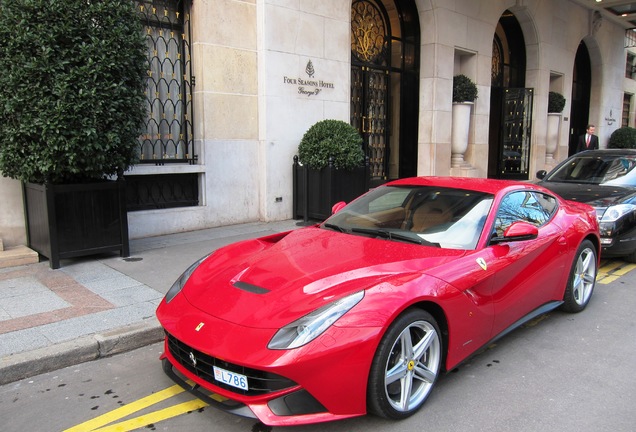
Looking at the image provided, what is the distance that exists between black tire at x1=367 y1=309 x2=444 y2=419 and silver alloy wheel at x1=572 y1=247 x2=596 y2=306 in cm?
251

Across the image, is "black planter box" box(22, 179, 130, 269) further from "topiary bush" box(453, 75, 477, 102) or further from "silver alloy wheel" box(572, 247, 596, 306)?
"topiary bush" box(453, 75, 477, 102)

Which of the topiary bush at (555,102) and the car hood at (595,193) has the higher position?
the topiary bush at (555,102)

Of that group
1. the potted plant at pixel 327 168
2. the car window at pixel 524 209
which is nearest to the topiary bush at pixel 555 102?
the potted plant at pixel 327 168

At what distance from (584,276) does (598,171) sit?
3.77 meters

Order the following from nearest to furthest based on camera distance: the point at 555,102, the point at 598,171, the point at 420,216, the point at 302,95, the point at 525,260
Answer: the point at 525,260
the point at 420,216
the point at 598,171
the point at 302,95
the point at 555,102

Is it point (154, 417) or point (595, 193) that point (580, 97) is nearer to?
point (595, 193)

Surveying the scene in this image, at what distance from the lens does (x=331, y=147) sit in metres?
9.23

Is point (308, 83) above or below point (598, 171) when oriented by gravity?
above

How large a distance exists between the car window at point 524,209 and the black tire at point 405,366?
126 centimetres

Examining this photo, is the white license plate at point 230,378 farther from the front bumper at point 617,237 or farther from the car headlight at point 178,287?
the front bumper at point 617,237

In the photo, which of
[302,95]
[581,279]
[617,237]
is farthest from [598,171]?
[302,95]

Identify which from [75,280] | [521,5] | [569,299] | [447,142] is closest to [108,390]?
[75,280]

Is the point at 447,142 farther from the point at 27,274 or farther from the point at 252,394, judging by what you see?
the point at 252,394

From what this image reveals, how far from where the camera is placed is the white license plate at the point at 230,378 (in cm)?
281
